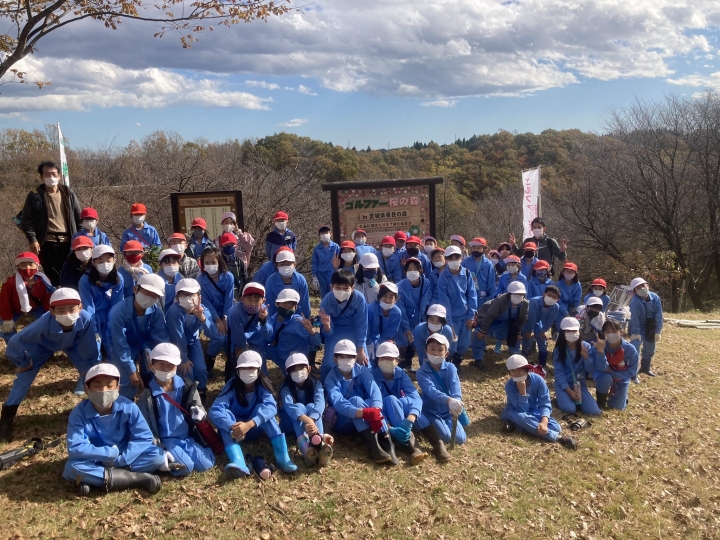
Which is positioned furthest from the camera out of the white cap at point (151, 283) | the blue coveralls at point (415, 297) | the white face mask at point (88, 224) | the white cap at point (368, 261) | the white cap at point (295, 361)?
the blue coveralls at point (415, 297)

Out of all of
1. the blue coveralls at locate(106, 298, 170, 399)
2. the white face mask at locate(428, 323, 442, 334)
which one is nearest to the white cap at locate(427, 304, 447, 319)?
the white face mask at locate(428, 323, 442, 334)

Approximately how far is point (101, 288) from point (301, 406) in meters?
2.94

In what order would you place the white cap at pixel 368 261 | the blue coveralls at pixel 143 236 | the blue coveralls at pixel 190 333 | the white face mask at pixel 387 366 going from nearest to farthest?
the blue coveralls at pixel 190 333 < the white face mask at pixel 387 366 < the white cap at pixel 368 261 < the blue coveralls at pixel 143 236

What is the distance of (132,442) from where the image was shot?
5344 millimetres

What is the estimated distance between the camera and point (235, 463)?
5.62 metres

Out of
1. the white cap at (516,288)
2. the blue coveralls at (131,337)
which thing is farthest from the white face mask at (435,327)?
the blue coveralls at (131,337)

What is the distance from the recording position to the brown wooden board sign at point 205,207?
11.1 m

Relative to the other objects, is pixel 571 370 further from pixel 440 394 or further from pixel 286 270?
pixel 286 270

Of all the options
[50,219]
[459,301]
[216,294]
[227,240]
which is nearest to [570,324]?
[459,301]

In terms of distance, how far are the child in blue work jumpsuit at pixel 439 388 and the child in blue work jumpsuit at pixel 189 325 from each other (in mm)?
2819

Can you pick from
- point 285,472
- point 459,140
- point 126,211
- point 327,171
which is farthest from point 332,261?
point 459,140

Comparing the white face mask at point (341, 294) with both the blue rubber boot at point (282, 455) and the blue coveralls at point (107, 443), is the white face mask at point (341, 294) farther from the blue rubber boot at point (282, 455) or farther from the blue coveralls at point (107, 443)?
the blue coveralls at point (107, 443)

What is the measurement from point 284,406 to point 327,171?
2403cm

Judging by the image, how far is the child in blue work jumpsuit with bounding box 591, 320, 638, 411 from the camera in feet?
27.4
